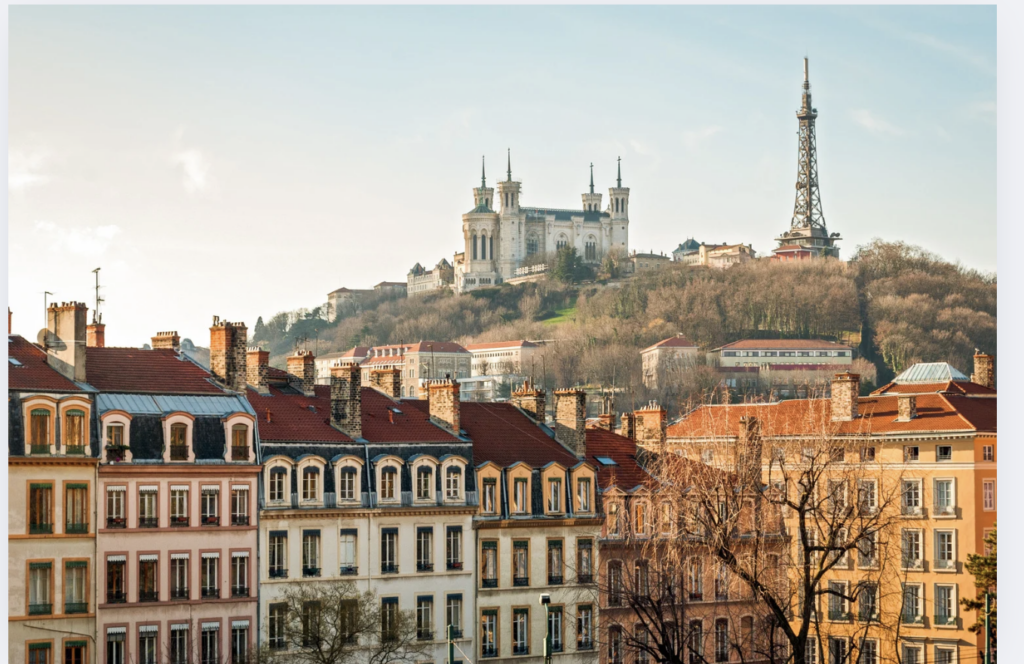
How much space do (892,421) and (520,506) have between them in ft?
60.9

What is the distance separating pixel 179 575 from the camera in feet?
146

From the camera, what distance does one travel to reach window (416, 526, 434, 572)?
48.9 metres

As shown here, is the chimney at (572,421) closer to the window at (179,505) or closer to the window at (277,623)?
the window at (277,623)

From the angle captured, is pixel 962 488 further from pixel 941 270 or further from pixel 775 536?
pixel 941 270

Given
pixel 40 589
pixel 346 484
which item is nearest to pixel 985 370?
pixel 346 484

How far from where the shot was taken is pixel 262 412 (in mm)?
48250

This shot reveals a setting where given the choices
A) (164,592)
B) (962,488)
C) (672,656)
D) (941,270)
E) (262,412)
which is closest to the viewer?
(672,656)

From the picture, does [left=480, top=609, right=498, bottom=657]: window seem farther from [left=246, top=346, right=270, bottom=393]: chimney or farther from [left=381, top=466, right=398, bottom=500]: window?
[left=246, top=346, right=270, bottom=393]: chimney

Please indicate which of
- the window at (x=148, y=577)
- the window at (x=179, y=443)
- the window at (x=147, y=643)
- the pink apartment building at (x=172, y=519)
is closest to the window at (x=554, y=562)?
the pink apartment building at (x=172, y=519)

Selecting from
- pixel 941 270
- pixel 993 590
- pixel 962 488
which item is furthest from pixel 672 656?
pixel 941 270

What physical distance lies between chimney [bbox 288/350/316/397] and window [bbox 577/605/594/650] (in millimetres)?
10139

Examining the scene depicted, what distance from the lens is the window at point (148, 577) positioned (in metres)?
43.7

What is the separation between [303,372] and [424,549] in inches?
280

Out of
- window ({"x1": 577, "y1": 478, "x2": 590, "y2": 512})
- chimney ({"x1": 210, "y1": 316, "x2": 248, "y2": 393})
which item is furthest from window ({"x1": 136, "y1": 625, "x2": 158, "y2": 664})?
window ({"x1": 577, "y1": 478, "x2": 590, "y2": 512})
